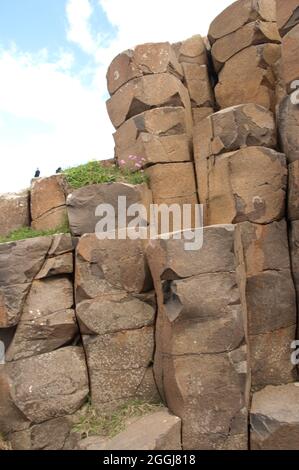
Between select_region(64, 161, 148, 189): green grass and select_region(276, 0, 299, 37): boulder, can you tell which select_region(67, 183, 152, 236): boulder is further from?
select_region(276, 0, 299, 37): boulder

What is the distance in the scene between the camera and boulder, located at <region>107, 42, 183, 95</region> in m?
7.29

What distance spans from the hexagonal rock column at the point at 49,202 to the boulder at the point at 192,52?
3.92m

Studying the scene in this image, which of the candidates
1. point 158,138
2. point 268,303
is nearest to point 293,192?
point 268,303

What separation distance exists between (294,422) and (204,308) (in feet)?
5.77

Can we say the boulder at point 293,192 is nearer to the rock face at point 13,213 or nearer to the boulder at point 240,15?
the boulder at point 240,15

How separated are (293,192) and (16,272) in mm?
4286

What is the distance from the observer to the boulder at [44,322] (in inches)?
207

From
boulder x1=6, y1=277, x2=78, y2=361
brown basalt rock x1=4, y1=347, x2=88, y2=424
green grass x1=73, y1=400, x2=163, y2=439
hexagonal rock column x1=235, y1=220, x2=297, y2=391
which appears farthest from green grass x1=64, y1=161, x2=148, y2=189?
green grass x1=73, y1=400, x2=163, y2=439

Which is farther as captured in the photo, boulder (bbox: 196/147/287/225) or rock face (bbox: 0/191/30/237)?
rock face (bbox: 0/191/30/237)

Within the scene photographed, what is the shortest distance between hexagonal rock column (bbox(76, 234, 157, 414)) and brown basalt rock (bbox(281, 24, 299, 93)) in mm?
3531

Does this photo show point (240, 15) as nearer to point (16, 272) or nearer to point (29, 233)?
point (29, 233)

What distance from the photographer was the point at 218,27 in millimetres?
7715

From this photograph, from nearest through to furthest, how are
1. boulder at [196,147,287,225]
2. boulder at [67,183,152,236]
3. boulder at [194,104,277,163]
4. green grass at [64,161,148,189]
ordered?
boulder at [196,147,287,225] → boulder at [67,183,152,236] → boulder at [194,104,277,163] → green grass at [64,161,148,189]

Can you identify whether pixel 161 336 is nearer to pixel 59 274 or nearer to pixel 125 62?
pixel 59 274
